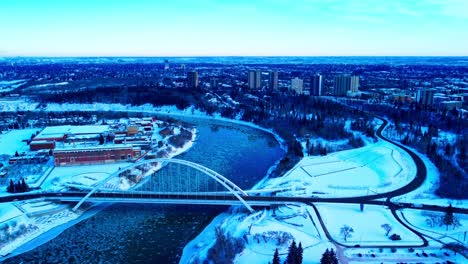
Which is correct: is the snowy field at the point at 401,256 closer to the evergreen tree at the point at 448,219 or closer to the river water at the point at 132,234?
the evergreen tree at the point at 448,219

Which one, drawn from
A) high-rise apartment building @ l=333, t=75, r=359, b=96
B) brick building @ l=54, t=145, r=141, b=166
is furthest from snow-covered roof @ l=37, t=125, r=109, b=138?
high-rise apartment building @ l=333, t=75, r=359, b=96

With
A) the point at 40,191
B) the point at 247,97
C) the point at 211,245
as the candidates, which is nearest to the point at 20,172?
the point at 40,191

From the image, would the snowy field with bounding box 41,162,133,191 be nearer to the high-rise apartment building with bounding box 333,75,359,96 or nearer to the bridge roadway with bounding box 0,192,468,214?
the bridge roadway with bounding box 0,192,468,214

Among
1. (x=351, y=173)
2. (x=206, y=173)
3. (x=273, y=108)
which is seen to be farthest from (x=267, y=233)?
(x=273, y=108)

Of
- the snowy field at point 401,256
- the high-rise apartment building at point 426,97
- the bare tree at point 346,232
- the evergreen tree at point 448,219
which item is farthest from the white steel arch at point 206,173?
the high-rise apartment building at point 426,97

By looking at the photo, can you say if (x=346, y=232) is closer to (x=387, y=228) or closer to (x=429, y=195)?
(x=387, y=228)

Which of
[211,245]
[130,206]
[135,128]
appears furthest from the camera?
[135,128]

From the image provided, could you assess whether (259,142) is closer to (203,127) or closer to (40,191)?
(203,127)
